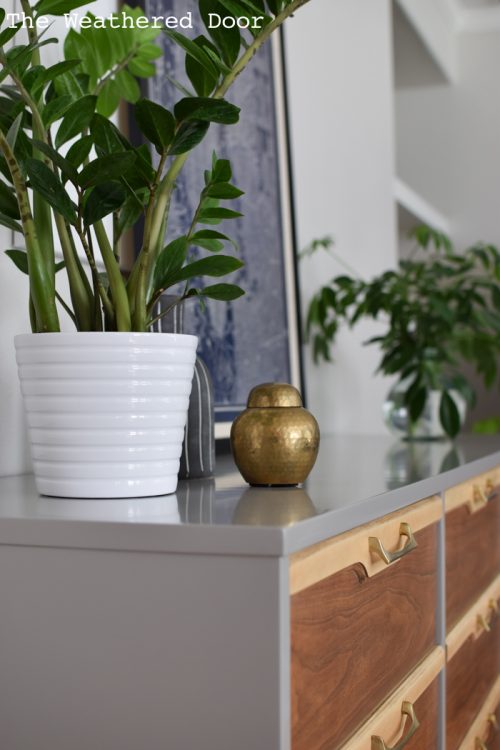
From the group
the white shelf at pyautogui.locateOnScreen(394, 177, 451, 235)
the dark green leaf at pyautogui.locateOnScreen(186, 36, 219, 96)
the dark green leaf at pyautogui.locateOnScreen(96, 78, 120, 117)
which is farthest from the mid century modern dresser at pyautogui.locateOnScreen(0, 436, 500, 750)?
the white shelf at pyautogui.locateOnScreen(394, 177, 451, 235)

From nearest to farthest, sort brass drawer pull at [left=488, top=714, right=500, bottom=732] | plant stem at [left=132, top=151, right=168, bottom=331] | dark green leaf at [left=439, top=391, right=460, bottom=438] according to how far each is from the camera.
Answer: plant stem at [left=132, top=151, right=168, bottom=331] < brass drawer pull at [left=488, top=714, right=500, bottom=732] < dark green leaf at [left=439, top=391, right=460, bottom=438]

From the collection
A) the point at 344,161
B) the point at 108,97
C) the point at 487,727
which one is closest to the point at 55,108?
the point at 108,97

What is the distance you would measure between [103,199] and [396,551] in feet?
1.69

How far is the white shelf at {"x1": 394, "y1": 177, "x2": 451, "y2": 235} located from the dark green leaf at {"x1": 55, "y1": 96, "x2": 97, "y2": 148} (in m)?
3.04

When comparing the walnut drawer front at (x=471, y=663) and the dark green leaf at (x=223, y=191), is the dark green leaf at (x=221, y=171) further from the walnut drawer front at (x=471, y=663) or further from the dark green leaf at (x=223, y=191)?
the walnut drawer front at (x=471, y=663)

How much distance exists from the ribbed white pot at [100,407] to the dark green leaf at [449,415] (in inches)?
57.5

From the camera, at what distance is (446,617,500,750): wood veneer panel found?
1.47 meters

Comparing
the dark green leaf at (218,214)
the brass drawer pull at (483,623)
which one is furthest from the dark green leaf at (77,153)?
the brass drawer pull at (483,623)

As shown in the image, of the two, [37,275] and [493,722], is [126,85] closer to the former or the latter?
[37,275]

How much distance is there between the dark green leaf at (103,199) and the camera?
3.29 feet

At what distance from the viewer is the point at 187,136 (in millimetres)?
1022

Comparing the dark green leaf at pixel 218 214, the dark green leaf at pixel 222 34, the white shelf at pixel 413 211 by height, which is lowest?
the dark green leaf at pixel 218 214

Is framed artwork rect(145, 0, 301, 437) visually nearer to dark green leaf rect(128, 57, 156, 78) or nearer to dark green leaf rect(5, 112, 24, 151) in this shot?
dark green leaf rect(128, 57, 156, 78)

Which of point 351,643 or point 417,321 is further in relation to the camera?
point 417,321
